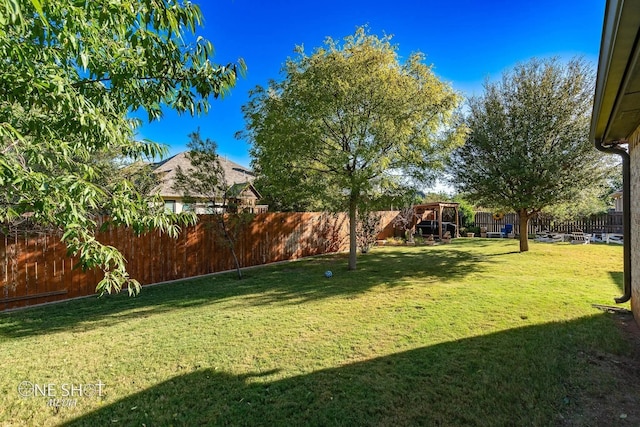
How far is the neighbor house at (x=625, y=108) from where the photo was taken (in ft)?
6.68

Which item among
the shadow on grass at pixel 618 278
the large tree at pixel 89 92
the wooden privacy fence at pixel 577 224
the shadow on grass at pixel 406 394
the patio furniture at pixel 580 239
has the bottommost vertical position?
the shadow on grass at pixel 406 394

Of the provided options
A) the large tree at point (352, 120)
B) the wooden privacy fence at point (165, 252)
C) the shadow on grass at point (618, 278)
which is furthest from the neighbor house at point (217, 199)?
the shadow on grass at point (618, 278)

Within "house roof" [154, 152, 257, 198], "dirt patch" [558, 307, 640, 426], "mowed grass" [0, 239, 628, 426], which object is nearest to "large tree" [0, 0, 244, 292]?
"mowed grass" [0, 239, 628, 426]

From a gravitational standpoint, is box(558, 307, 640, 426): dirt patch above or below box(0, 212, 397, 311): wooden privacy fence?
below

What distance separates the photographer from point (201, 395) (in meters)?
2.99

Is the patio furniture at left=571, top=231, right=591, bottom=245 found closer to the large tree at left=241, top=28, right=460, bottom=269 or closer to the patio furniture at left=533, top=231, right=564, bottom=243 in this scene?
the patio furniture at left=533, top=231, right=564, bottom=243


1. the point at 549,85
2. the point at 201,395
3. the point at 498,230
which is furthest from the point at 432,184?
the point at 498,230

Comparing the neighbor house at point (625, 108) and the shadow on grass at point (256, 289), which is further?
the shadow on grass at point (256, 289)

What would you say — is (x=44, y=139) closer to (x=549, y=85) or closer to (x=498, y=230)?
(x=549, y=85)

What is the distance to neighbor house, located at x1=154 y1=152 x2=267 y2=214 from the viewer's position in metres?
9.02

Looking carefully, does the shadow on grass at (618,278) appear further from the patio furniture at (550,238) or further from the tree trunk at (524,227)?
the patio furniture at (550,238)

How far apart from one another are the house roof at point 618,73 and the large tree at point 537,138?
7.10m

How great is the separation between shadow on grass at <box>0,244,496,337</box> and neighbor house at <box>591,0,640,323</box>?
3585 millimetres

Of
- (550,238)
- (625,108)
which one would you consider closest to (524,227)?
(550,238)
